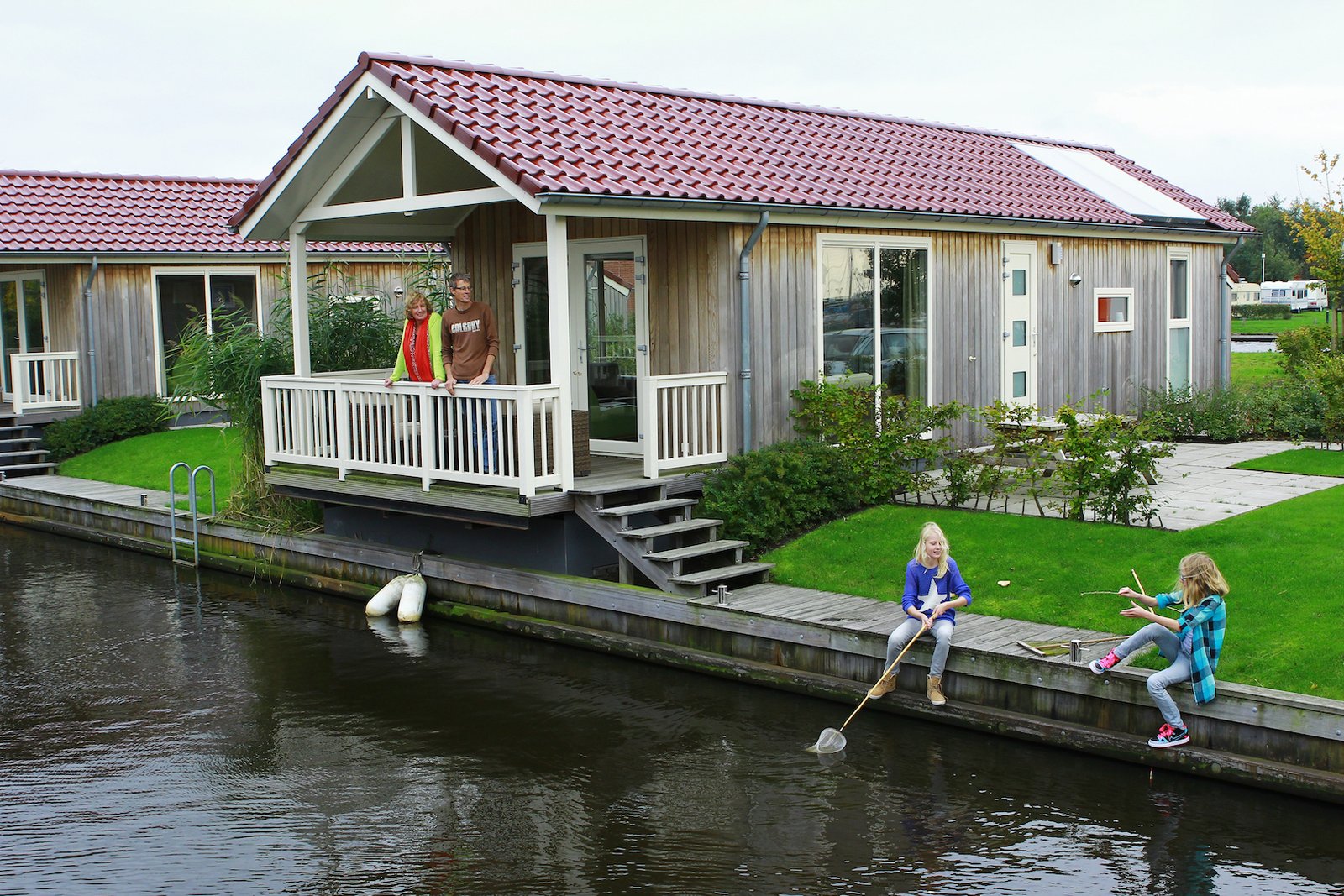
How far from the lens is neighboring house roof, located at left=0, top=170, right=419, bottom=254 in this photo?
2027cm

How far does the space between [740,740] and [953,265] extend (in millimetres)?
7405

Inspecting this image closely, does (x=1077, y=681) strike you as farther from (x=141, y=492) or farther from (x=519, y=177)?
(x=141, y=492)

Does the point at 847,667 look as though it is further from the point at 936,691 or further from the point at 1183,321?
the point at 1183,321

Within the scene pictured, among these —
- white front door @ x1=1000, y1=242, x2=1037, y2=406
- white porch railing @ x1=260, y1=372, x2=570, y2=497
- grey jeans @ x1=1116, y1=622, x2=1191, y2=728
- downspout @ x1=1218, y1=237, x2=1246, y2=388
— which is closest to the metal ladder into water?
white porch railing @ x1=260, y1=372, x2=570, y2=497

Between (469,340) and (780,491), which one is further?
(469,340)

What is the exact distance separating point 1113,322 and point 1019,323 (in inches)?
89.5

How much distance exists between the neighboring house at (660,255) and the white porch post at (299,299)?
0.17ft

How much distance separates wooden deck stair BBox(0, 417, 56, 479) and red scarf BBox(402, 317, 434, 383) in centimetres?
972

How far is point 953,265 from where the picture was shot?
563 inches

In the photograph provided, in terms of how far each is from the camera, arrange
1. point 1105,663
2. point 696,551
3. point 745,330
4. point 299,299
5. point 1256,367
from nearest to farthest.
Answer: point 1105,663
point 696,551
point 745,330
point 299,299
point 1256,367

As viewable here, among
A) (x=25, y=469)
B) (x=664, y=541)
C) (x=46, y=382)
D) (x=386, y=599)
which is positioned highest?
(x=46, y=382)

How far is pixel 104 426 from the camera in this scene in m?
20.1

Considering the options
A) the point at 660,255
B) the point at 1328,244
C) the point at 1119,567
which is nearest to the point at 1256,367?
the point at 1328,244

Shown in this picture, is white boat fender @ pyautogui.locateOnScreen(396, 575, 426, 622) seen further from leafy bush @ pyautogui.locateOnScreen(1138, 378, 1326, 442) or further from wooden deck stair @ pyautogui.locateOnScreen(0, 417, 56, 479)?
wooden deck stair @ pyautogui.locateOnScreen(0, 417, 56, 479)
